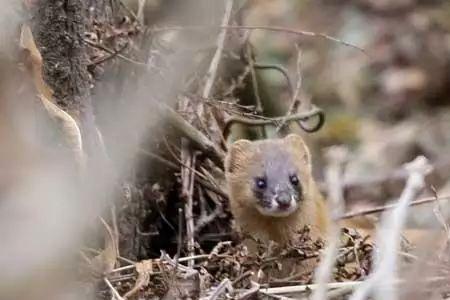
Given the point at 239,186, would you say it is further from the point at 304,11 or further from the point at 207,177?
the point at 304,11

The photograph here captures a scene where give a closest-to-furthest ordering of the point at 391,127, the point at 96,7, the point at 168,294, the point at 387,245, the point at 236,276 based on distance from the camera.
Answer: the point at 387,245 < the point at 168,294 < the point at 236,276 < the point at 96,7 < the point at 391,127

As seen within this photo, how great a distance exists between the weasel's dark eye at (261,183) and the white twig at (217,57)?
1.24 ft

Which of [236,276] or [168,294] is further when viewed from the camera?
[236,276]

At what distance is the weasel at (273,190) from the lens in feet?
14.9

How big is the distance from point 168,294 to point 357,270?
657 mm

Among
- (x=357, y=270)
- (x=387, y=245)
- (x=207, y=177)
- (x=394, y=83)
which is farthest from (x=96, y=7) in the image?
(x=394, y=83)

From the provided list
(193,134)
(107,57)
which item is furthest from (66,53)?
(193,134)

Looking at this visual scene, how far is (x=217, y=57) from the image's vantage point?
4.95m

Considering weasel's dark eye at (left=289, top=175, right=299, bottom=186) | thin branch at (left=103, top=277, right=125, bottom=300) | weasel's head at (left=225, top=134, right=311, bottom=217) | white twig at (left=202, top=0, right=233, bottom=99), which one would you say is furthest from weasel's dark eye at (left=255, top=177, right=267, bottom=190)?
thin branch at (left=103, top=277, right=125, bottom=300)

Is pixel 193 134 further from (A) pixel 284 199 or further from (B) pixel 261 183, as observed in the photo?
(A) pixel 284 199

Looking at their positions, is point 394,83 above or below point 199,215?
above

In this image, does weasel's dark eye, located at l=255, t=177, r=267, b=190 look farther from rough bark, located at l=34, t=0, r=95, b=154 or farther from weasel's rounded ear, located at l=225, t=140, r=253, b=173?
rough bark, located at l=34, t=0, r=95, b=154

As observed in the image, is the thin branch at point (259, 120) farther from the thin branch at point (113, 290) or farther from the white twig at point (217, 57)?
the thin branch at point (113, 290)

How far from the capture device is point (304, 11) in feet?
33.7
